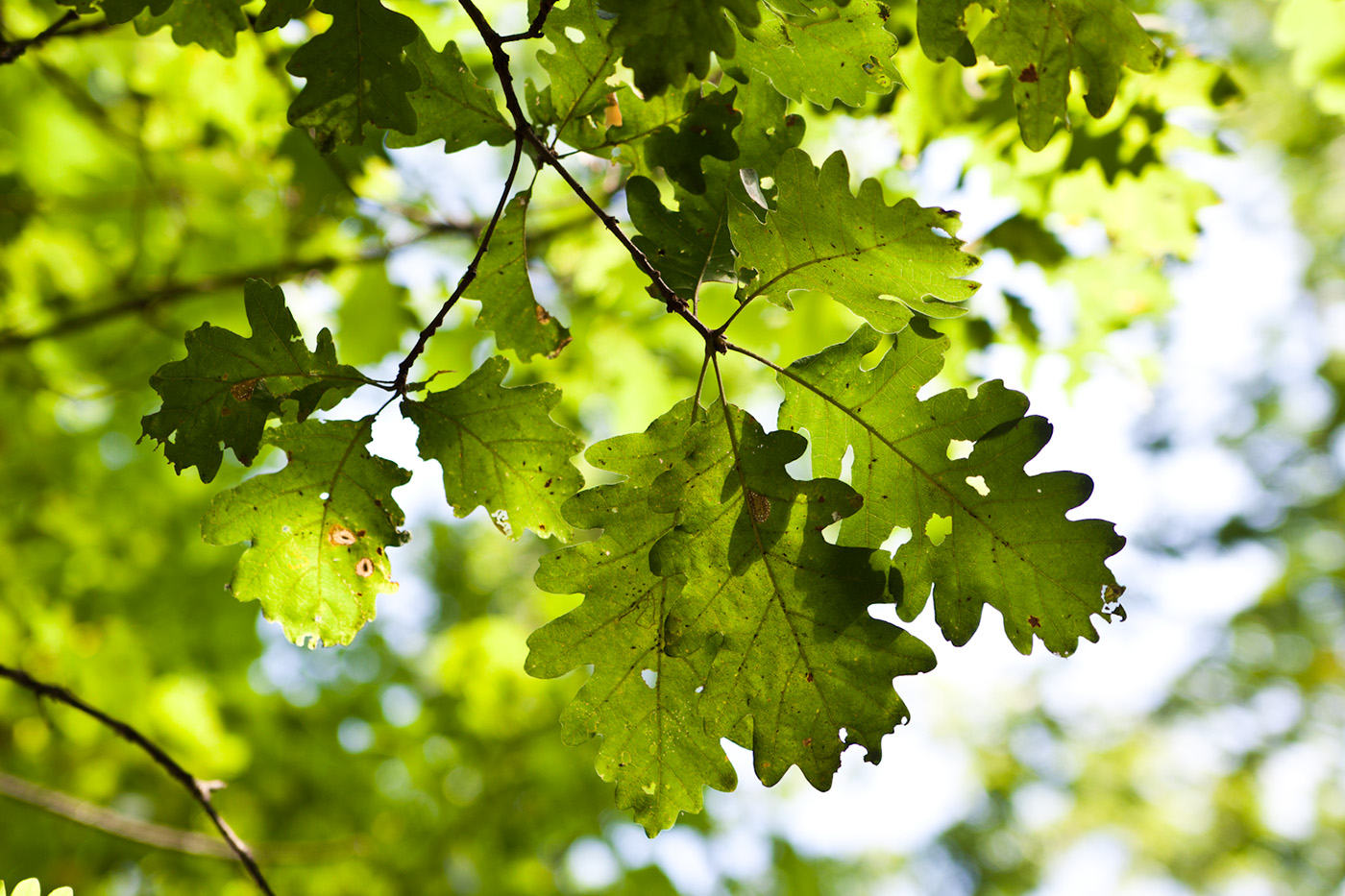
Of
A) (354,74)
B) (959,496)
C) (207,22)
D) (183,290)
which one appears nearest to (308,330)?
(183,290)

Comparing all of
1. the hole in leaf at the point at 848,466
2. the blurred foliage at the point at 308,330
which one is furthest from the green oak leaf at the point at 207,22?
the hole in leaf at the point at 848,466

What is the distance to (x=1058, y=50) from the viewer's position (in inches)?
43.9

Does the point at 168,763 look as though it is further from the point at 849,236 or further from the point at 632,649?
the point at 849,236

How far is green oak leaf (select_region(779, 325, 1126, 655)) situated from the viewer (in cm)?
107

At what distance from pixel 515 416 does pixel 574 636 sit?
Result: 31cm

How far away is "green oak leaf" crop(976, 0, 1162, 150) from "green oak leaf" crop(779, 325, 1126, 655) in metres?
0.33

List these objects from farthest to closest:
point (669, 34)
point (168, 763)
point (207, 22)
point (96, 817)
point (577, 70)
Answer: point (96, 817)
point (168, 763)
point (207, 22)
point (577, 70)
point (669, 34)

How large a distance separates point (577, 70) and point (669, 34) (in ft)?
1.18

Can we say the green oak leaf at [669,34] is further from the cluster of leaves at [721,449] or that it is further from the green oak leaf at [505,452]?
the green oak leaf at [505,452]

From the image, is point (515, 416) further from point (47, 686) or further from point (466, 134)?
point (47, 686)

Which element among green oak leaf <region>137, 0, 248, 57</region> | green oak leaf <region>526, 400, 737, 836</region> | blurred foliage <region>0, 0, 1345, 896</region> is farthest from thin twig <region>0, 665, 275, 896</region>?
green oak leaf <region>137, 0, 248, 57</region>

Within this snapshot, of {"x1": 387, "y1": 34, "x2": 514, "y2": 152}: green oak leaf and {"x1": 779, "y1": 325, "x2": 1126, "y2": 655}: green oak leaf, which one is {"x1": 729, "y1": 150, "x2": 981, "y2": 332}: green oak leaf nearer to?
{"x1": 779, "y1": 325, "x2": 1126, "y2": 655}: green oak leaf

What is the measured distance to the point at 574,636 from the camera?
1.16 meters

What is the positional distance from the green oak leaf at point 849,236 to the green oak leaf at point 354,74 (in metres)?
0.43
